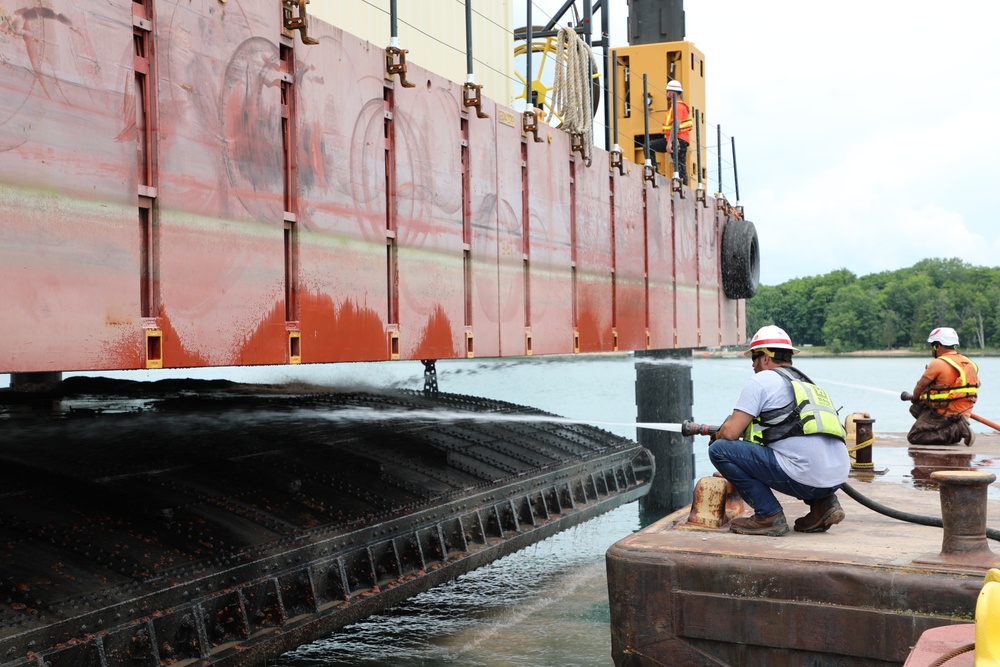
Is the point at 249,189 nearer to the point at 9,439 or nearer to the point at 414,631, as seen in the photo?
the point at 9,439

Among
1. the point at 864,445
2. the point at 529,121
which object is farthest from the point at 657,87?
the point at 864,445

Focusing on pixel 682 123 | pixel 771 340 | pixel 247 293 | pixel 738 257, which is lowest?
pixel 771 340

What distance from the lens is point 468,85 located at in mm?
9906

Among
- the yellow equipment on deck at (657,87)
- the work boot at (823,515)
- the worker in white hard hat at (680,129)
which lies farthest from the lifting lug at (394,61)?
the yellow equipment on deck at (657,87)

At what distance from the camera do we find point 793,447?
7.15 m

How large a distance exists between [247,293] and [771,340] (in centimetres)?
376

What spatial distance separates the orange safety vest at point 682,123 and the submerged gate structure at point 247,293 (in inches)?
114

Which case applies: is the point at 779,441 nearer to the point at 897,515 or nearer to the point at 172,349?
the point at 897,515

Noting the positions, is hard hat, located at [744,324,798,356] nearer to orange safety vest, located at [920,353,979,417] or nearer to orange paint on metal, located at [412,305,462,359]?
orange paint on metal, located at [412,305,462,359]

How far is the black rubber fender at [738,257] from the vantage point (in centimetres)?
2011

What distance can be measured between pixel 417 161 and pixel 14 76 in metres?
4.15

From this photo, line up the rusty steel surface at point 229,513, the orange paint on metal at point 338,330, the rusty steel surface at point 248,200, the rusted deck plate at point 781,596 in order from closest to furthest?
the rusty steel surface at point 248,200, the rusted deck plate at point 781,596, the rusty steel surface at point 229,513, the orange paint on metal at point 338,330

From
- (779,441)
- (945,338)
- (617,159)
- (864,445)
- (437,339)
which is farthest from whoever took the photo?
(617,159)

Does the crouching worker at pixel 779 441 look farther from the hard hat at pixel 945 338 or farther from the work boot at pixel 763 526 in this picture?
the hard hat at pixel 945 338
